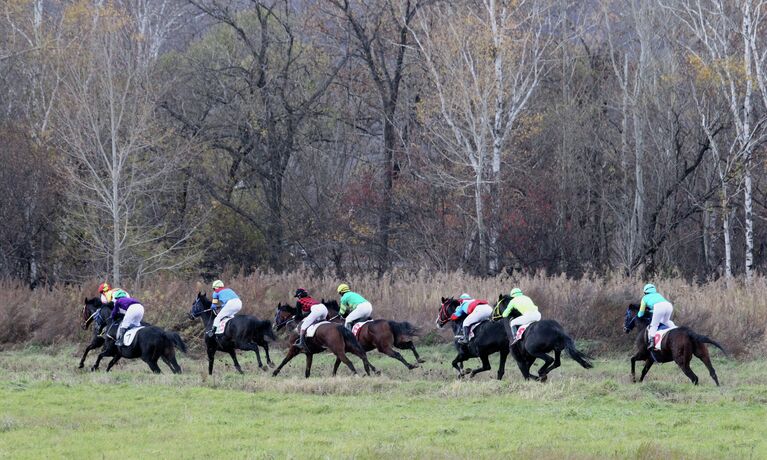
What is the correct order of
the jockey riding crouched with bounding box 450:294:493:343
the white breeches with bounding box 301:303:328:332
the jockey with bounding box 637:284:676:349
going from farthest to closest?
the white breeches with bounding box 301:303:328:332 < the jockey riding crouched with bounding box 450:294:493:343 < the jockey with bounding box 637:284:676:349

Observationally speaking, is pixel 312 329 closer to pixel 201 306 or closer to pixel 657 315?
pixel 201 306

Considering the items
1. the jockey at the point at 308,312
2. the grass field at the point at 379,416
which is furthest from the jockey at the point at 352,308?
the grass field at the point at 379,416

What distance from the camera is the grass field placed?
38.6 feet

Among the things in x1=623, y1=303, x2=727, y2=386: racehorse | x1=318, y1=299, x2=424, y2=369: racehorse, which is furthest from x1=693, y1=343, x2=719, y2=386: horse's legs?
x1=318, y1=299, x2=424, y2=369: racehorse

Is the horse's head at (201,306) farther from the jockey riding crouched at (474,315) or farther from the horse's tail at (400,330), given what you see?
the jockey riding crouched at (474,315)

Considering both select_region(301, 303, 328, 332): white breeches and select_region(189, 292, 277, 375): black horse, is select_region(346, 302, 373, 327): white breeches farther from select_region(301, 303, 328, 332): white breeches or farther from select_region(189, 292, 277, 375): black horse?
select_region(189, 292, 277, 375): black horse

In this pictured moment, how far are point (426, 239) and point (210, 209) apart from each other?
24.8 ft

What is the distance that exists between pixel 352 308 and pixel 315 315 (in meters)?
1.04

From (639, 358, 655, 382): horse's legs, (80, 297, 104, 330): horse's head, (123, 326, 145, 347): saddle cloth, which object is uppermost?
(80, 297, 104, 330): horse's head

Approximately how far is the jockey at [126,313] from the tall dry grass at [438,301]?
5102 millimetres

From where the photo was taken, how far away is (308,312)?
68.9 ft

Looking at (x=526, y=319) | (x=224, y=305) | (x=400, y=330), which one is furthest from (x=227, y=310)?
(x=526, y=319)

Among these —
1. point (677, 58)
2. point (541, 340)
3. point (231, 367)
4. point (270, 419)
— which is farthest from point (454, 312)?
point (677, 58)

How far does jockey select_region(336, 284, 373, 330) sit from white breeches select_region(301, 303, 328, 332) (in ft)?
2.01
